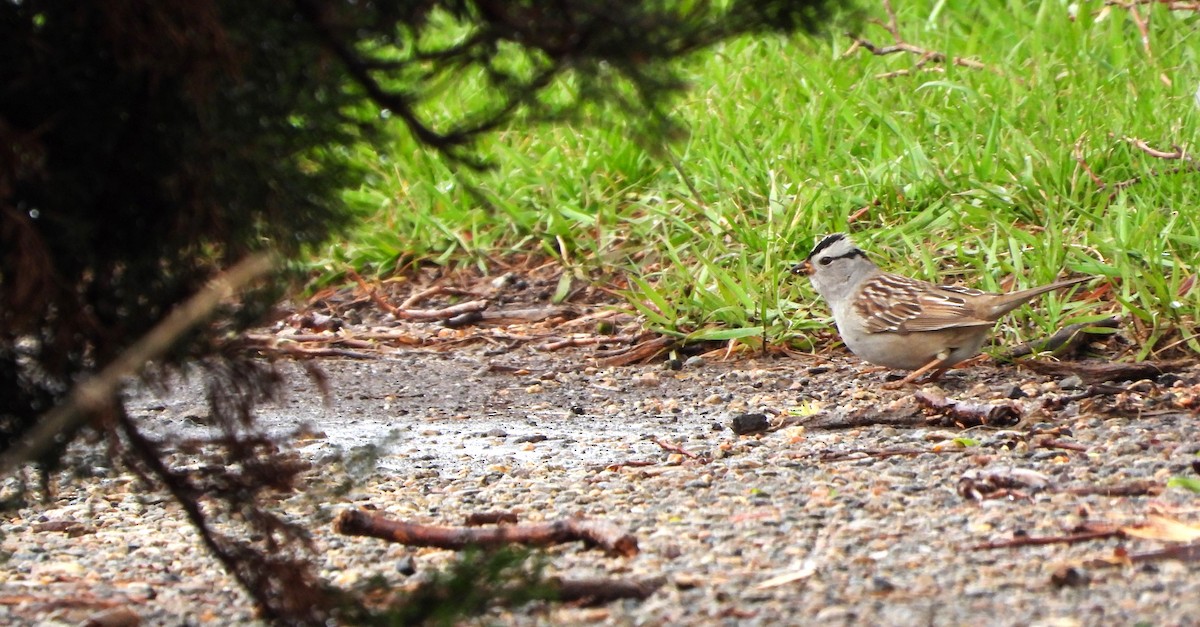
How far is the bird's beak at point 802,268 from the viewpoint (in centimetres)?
672

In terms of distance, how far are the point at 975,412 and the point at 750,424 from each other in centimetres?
76

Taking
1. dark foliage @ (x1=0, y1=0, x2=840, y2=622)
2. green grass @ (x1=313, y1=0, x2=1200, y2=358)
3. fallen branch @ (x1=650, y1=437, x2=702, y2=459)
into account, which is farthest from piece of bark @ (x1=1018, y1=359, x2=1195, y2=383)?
dark foliage @ (x1=0, y1=0, x2=840, y2=622)

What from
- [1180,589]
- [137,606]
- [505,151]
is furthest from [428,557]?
[505,151]

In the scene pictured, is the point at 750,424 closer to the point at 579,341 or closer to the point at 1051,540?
the point at 1051,540

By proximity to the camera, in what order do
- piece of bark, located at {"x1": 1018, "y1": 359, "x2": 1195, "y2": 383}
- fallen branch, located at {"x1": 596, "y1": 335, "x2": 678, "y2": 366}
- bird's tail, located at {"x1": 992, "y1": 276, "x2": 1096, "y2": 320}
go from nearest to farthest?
piece of bark, located at {"x1": 1018, "y1": 359, "x2": 1195, "y2": 383}, bird's tail, located at {"x1": 992, "y1": 276, "x2": 1096, "y2": 320}, fallen branch, located at {"x1": 596, "y1": 335, "x2": 678, "y2": 366}

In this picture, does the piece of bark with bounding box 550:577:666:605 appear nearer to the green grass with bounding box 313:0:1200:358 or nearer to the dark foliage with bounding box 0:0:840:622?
the dark foliage with bounding box 0:0:840:622

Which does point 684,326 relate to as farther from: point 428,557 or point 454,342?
point 428,557

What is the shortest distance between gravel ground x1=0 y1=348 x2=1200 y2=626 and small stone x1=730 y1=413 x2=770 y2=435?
0.05 metres

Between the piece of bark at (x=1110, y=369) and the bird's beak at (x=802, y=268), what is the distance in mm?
1123

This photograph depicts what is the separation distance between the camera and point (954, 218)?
7.05 m

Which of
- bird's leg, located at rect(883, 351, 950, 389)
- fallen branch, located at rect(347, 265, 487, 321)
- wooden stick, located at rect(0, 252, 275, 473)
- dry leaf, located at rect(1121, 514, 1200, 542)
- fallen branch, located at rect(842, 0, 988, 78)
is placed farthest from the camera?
fallen branch, located at rect(347, 265, 487, 321)

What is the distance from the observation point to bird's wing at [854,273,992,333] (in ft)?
20.2

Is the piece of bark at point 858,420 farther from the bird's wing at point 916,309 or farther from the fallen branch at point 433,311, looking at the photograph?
the fallen branch at point 433,311

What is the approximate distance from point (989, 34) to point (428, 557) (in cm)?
603
